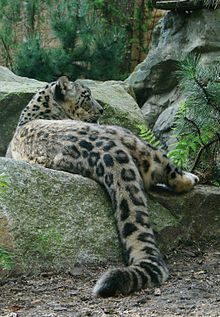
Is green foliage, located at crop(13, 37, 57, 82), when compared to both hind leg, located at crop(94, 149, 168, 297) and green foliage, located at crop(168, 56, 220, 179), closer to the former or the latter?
green foliage, located at crop(168, 56, 220, 179)

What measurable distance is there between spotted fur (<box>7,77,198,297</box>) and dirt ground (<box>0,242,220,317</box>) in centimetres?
12

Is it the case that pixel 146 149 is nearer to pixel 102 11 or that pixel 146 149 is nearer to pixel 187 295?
pixel 187 295

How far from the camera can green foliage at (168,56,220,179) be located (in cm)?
397

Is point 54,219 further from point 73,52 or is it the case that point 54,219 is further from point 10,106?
point 73,52

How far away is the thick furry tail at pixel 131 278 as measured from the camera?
8.06 feet

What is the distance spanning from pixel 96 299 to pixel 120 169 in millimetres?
1208

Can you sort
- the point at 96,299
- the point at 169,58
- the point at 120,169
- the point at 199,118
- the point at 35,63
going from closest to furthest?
the point at 96,299 < the point at 120,169 < the point at 199,118 < the point at 169,58 < the point at 35,63

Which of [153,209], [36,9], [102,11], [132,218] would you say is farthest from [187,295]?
[102,11]

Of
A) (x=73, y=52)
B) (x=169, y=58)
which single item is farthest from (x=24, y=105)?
(x=73, y=52)

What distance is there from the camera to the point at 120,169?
344 centimetres

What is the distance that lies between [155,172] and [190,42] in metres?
4.79

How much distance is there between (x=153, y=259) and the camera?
111 inches

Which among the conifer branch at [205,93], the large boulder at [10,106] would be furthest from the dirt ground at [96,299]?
the large boulder at [10,106]

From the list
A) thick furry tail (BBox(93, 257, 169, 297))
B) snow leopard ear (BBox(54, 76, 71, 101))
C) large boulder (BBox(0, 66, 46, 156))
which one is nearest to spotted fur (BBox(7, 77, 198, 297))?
thick furry tail (BBox(93, 257, 169, 297))
